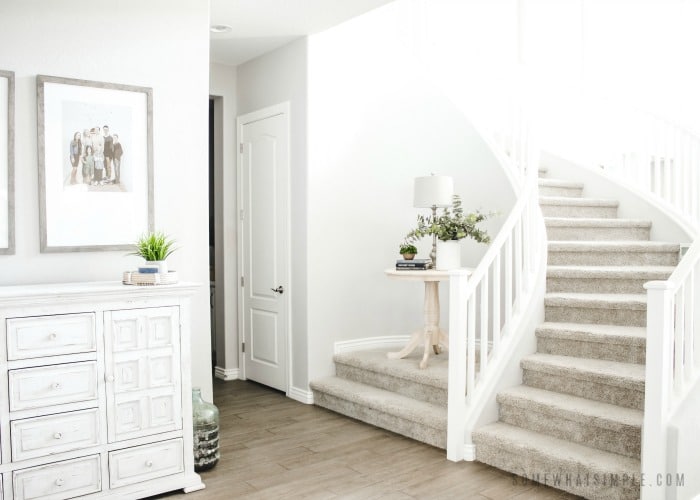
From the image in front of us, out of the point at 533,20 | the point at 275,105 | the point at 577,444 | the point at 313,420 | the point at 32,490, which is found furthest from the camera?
the point at 533,20

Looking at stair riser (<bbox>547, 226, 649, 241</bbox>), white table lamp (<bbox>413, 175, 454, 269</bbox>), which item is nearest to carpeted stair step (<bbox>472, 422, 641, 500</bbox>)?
white table lamp (<bbox>413, 175, 454, 269</bbox>)

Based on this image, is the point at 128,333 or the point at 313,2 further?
the point at 313,2

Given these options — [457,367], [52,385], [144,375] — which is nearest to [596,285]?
[457,367]

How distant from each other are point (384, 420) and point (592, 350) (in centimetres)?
144

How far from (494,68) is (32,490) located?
472 centimetres

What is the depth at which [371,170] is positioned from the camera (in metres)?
5.41

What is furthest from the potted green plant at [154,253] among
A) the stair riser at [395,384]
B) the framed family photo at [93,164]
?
the stair riser at [395,384]

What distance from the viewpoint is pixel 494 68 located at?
570cm

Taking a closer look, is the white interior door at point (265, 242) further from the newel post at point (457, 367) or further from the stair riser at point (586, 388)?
the stair riser at point (586, 388)

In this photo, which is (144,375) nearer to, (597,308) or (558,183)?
(597,308)

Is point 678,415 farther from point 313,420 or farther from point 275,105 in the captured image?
point 275,105

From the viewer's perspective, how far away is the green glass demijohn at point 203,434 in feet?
11.8

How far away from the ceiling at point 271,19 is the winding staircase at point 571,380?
2203 millimetres

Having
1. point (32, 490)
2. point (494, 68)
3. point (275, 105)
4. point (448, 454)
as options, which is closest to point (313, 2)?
point (275, 105)
